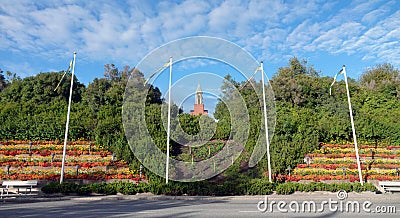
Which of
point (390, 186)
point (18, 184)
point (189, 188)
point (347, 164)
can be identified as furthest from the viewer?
point (347, 164)

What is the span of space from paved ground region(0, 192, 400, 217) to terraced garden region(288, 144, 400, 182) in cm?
343

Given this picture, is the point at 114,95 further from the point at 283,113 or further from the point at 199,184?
the point at 199,184

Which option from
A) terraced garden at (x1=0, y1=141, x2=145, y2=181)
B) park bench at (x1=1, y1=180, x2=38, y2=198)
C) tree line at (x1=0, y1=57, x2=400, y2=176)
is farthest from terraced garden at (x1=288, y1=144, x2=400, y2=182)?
park bench at (x1=1, y1=180, x2=38, y2=198)

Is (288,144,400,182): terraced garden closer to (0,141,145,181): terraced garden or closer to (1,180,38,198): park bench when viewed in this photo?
(0,141,145,181): terraced garden

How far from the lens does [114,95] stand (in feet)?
101

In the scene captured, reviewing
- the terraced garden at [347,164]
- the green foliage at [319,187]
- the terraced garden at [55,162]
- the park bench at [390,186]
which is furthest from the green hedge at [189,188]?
the terraced garden at [347,164]

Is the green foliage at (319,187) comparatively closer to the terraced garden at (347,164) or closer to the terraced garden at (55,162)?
the terraced garden at (347,164)

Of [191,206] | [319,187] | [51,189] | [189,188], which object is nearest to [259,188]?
[319,187]

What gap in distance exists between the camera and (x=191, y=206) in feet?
34.4

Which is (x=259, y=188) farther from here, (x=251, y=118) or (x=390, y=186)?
(x=251, y=118)

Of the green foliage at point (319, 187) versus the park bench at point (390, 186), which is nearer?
the green foliage at point (319, 187)

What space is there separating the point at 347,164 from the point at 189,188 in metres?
11.2

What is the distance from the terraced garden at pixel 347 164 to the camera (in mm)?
17828

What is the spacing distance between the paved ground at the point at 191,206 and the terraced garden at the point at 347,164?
3427 mm
